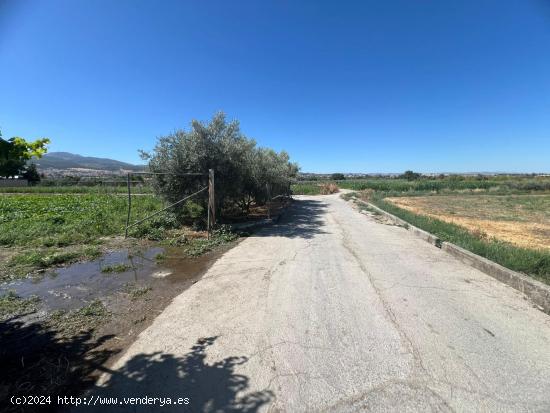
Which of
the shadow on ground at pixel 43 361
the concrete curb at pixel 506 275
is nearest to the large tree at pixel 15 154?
the shadow on ground at pixel 43 361

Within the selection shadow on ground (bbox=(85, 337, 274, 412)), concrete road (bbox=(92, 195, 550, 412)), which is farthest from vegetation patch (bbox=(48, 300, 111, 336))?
shadow on ground (bbox=(85, 337, 274, 412))

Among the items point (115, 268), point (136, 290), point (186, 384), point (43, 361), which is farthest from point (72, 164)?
point (186, 384)

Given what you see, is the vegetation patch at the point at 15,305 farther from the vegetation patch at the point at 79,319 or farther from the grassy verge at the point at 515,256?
the grassy verge at the point at 515,256

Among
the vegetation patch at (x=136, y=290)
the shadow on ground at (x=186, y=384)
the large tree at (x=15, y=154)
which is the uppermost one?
the large tree at (x=15, y=154)

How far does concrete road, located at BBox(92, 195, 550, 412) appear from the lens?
8.47 ft

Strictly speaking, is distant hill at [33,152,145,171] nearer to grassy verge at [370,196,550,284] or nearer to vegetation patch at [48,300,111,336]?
vegetation patch at [48,300,111,336]

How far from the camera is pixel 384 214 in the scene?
51.3ft

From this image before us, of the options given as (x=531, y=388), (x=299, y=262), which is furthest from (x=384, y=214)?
(x=531, y=388)

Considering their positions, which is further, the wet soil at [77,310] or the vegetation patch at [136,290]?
the vegetation patch at [136,290]

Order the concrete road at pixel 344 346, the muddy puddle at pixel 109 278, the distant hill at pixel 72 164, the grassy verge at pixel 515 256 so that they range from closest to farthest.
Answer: the concrete road at pixel 344 346
the muddy puddle at pixel 109 278
the grassy verge at pixel 515 256
the distant hill at pixel 72 164

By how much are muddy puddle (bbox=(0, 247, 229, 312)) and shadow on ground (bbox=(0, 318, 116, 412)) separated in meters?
0.81

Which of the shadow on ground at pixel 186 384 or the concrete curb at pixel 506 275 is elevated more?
the concrete curb at pixel 506 275

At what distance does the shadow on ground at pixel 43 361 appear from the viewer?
2719mm

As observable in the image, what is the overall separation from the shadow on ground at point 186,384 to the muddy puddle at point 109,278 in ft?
6.81
